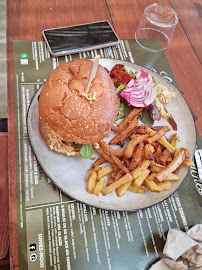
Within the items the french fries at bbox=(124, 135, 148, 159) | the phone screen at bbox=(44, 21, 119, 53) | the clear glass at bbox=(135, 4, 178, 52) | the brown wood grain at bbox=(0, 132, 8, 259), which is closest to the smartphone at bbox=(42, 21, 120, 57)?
the phone screen at bbox=(44, 21, 119, 53)

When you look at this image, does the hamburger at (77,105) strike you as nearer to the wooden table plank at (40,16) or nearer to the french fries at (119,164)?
the french fries at (119,164)

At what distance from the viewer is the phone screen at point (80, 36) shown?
232 centimetres

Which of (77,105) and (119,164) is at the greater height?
(77,105)

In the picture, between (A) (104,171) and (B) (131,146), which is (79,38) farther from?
(A) (104,171)

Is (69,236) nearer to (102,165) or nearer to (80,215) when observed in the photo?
(80,215)

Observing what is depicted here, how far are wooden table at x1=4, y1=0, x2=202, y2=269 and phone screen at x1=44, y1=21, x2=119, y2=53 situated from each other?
0.45 ft

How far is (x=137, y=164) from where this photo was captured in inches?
68.1

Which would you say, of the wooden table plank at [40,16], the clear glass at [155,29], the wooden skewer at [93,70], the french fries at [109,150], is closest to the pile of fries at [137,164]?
the french fries at [109,150]

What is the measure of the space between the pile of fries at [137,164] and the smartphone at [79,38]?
3.07 feet

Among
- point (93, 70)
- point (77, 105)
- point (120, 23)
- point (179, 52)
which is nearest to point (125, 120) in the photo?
point (77, 105)

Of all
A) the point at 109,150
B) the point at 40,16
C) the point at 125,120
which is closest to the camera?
the point at 109,150

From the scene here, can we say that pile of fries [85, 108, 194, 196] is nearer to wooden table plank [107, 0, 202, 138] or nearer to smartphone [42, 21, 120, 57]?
wooden table plank [107, 0, 202, 138]

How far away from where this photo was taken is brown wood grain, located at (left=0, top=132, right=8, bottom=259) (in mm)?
1554

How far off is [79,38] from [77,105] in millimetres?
1130
